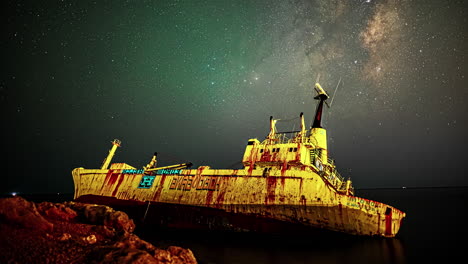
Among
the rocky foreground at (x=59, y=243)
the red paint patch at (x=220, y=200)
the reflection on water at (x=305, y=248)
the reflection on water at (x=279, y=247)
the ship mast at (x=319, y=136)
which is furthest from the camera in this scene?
the ship mast at (x=319, y=136)

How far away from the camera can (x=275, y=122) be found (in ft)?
77.2

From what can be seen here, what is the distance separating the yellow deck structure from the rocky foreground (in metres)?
11.2

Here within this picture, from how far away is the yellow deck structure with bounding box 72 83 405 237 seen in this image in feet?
52.7

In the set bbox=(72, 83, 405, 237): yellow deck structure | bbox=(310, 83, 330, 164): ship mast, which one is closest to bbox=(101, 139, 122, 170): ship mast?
bbox=(72, 83, 405, 237): yellow deck structure

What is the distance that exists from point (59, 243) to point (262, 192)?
13.6 m

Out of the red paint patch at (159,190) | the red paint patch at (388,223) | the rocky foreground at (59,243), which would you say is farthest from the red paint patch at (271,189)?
the rocky foreground at (59,243)

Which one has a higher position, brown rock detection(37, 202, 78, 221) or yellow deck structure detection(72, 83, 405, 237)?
yellow deck structure detection(72, 83, 405, 237)

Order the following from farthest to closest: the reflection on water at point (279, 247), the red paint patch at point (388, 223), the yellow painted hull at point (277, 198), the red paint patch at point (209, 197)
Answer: the red paint patch at point (209, 197), the red paint patch at point (388, 223), the yellow painted hull at point (277, 198), the reflection on water at point (279, 247)

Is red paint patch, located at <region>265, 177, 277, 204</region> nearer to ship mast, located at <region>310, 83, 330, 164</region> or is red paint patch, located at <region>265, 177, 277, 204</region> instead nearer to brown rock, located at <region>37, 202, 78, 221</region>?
ship mast, located at <region>310, 83, 330, 164</region>

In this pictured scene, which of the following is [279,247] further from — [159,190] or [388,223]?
[159,190]

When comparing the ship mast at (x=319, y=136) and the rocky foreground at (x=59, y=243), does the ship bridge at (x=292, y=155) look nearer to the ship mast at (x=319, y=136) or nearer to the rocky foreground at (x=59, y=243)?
the ship mast at (x=319, y=136)

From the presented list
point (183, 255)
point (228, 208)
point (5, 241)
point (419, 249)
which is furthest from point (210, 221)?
point (419, 249)

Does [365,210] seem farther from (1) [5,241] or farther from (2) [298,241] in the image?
(1) [5,241]

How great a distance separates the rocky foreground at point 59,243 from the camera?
16.5 ft
